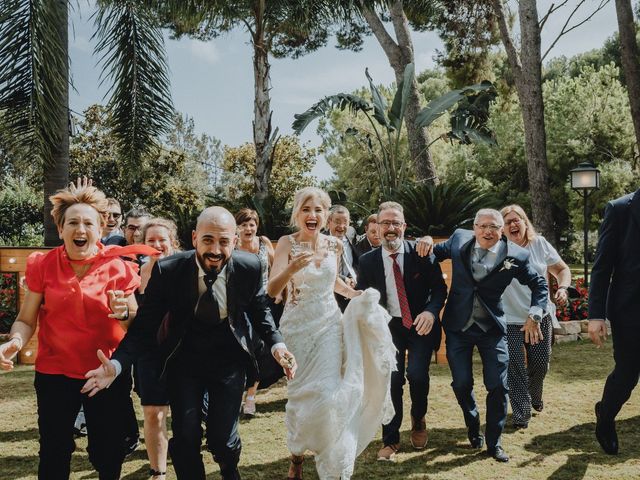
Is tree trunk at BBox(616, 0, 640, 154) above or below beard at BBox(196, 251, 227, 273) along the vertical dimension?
above

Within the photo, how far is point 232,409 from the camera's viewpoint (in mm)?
3291

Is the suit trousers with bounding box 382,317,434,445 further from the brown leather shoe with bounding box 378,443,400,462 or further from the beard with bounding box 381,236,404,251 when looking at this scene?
the beard with bounding box 381,236,404,251

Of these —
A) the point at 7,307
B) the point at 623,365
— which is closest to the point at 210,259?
the point at 623,365

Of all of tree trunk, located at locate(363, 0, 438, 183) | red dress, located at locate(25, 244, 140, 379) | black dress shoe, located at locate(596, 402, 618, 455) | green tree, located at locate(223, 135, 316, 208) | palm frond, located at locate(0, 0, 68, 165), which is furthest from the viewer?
green tree, located at locate(223, 135, 316, 208)

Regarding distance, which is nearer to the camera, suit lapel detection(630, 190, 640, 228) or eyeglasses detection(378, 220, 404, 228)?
suit lapel detection(630, 190, 640, 228)

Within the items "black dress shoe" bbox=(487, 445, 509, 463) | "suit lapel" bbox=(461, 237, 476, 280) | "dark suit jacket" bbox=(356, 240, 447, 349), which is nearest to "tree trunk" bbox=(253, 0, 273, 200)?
"dark suit jacket" bbox=(356, 240, 447, 349)

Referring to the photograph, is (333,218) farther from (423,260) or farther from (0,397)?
(0,397)

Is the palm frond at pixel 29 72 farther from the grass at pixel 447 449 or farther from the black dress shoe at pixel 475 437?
the black dress shoe at pixel 475 437

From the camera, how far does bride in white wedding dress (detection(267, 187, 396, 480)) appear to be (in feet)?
12.5

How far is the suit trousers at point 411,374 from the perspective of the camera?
4.64 m

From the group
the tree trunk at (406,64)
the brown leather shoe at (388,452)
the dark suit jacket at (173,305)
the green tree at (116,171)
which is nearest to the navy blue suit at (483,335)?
the brown leather shoe at (388,452)

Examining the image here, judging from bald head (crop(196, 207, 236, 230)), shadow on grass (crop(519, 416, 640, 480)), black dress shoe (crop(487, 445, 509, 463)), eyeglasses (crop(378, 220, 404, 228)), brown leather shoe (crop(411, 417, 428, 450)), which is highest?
eyeglasses (crop(378, 220, 404, 228))

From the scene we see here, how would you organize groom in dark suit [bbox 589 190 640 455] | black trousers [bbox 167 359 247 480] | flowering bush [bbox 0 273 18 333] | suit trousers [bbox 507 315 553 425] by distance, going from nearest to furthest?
black trousers [bbox 167 359 247 480] < groom in dark suit [bbox 589 190 640 455] < suit trousers [bbox 507 315 553 425] < flowering bush [bbox 0 273 18 333]

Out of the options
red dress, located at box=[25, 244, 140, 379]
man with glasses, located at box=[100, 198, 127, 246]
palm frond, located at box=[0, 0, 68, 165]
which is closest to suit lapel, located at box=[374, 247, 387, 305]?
red dress, located at box=[25, 244, 140, 379]
